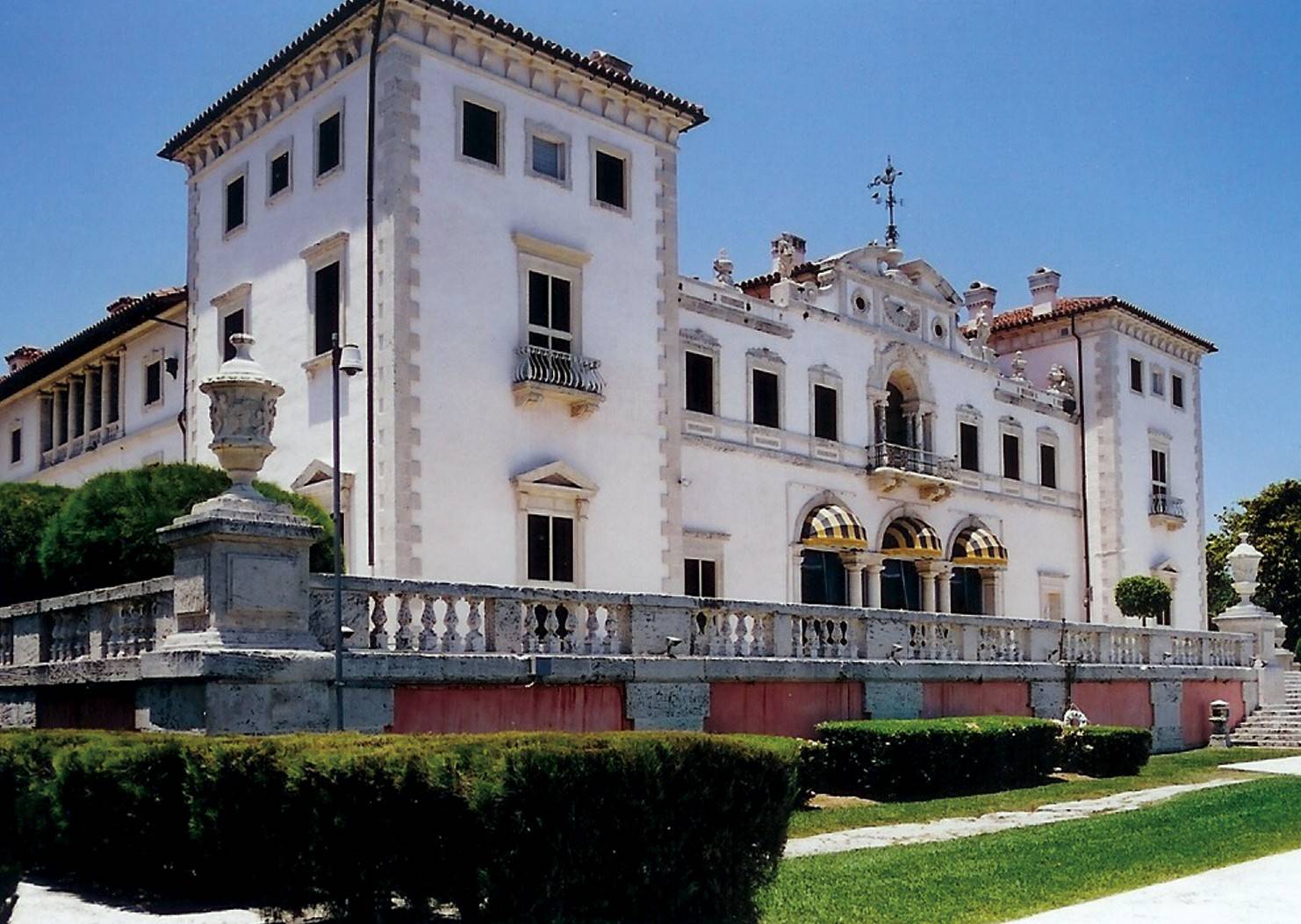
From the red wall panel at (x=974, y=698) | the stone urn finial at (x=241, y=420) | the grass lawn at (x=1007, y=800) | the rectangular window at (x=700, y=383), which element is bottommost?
the grass lawn at (x=1007, y=800)

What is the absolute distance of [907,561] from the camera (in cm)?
3722

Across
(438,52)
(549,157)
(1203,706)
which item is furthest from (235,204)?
(1203,706)

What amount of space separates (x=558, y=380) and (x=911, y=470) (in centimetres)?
1345

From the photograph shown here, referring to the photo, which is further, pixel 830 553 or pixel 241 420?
pixel 830 553

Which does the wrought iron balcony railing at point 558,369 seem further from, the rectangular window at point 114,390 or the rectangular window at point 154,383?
the rectangular window at point 114,390

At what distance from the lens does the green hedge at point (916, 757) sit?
18.1m

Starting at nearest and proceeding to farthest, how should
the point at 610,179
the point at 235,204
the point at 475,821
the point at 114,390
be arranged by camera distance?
the point at 475,821 < the point at 610,179 < the point at 235,204 < the point at 114,390

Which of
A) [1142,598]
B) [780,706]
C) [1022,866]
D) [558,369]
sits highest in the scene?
[558,369]

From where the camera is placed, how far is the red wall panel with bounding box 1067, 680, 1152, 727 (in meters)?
25.6

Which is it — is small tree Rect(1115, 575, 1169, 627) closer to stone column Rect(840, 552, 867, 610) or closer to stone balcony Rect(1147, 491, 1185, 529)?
stone balcony Rect(1147, 491, 1185, 529)

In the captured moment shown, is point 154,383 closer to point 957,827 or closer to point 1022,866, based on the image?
point 957,827

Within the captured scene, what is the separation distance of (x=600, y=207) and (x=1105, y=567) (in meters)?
23.1

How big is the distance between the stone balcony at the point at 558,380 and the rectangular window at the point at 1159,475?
25129 mm

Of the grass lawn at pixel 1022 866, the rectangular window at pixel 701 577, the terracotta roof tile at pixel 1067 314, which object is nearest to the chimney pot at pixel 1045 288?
the terracotta roof tile at pixel 1067 314
